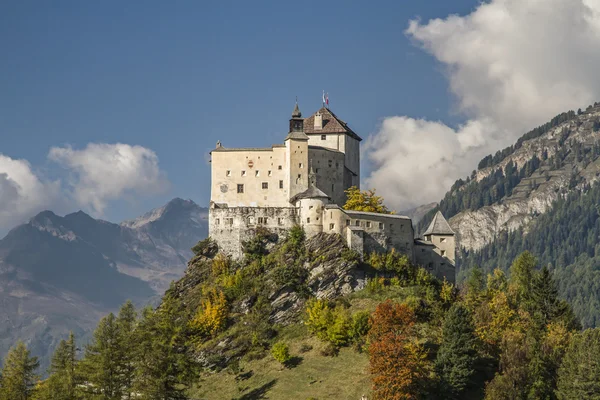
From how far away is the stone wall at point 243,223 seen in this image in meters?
124

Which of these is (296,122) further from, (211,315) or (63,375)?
(63,375)

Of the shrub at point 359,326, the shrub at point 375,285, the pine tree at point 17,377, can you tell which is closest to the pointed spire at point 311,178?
the shrub at point 375,285

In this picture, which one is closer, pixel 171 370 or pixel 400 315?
pixel 171 370

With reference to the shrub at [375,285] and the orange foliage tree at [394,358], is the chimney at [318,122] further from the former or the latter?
the orange foliage tree at [394,358]

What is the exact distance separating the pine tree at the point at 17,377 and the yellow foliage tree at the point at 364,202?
147 ft

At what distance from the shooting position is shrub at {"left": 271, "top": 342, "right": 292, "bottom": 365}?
107 meters

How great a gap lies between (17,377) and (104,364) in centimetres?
1330

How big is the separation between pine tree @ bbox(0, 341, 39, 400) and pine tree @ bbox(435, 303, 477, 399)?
144 ft

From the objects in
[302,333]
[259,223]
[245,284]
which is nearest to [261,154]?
[259,223]

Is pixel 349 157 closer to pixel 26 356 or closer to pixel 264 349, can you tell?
pixel 264 349

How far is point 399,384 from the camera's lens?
95.1 m

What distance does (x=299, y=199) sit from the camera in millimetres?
123938

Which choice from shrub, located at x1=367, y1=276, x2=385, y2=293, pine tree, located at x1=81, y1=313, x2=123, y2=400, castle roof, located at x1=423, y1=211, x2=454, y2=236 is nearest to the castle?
castle roof, located at x1=423, y1=211, x2=454, y2=236

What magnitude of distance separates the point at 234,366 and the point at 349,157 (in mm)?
37513
